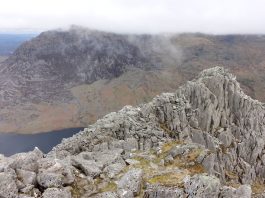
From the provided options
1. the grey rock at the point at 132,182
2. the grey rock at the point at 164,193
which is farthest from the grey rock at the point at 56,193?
the grey rock at the point at 164,193

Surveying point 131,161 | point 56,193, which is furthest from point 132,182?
point 131,161

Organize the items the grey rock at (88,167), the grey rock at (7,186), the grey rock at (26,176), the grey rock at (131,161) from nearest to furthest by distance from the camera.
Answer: the grey rock at (7,186)
the grey rock at (26,176)
the grey rock at (88,167)
the grey rock at (131,161)

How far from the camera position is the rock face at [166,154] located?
4041cm

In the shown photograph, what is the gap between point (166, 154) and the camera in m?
60.2

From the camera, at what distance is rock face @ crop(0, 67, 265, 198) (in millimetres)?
40406

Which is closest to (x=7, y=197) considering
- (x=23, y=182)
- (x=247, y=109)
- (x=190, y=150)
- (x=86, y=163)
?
(x=23, y=182)

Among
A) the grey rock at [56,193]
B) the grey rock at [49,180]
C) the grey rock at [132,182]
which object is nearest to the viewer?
the grey rock at [56,193]

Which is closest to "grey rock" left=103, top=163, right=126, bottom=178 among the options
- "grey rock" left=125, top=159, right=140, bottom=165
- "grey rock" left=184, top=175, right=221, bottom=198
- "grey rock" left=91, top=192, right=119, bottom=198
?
"grey rock" left=125, top=159, right=140, bottom=165

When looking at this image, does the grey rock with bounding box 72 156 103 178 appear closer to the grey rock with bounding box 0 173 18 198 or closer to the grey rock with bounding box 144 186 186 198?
the grey rock with bounding box 144 186 186 198

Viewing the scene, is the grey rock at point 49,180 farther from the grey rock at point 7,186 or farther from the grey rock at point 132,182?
the grey rock at point 132,182

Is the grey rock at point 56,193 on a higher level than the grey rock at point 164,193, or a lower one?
higher

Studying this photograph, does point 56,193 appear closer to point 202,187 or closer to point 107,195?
point 107,195

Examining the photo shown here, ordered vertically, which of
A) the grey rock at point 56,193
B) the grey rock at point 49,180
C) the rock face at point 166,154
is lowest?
the rock face at point 166,154

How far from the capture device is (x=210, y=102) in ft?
320
